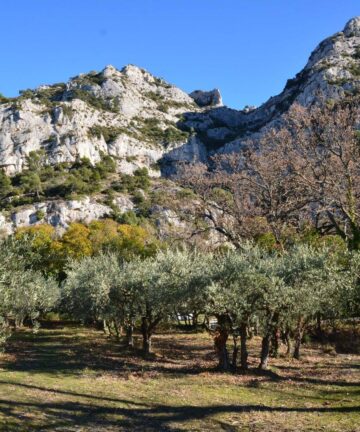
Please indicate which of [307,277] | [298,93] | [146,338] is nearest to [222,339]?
[307,277]

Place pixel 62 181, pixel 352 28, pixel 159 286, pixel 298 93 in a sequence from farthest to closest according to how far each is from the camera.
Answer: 1. pixel 352 28
2. pixel 62 181
3. pixel 298 93
4. pixel 159 286

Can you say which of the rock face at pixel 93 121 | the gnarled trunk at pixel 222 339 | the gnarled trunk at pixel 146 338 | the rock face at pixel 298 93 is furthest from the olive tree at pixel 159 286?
the rock face at pixel 93 121

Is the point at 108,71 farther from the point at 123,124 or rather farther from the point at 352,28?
the point at 352,28

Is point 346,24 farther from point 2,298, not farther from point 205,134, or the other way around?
point 2,298

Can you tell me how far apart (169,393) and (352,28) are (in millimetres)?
157008

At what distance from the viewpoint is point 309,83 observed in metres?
110

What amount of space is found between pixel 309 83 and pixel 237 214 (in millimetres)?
84661

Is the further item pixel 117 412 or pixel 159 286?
pixel 159 286

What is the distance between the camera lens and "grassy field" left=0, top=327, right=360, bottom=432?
12.9 meters

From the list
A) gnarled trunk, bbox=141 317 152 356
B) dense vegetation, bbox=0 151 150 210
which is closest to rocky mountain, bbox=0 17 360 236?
dense vegetation, bbox=0 151 150 210

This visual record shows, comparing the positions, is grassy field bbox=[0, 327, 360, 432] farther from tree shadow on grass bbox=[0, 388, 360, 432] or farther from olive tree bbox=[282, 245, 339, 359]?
olive tree bbox=[282, 245, 339, 359]

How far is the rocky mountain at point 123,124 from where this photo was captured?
108 m

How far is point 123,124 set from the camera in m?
156

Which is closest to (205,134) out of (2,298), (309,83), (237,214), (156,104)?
(156,104)
